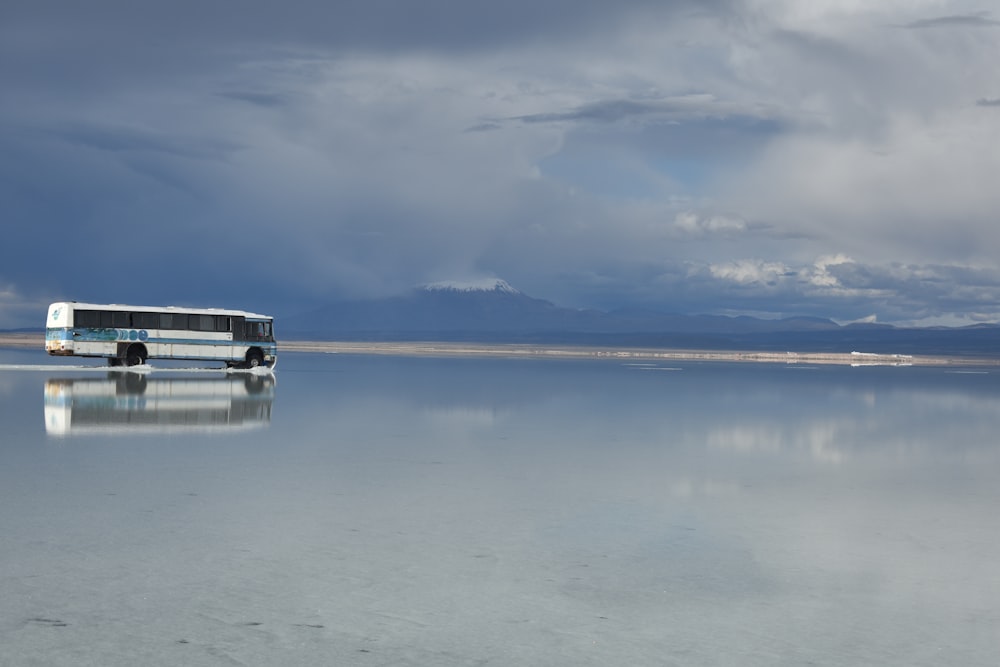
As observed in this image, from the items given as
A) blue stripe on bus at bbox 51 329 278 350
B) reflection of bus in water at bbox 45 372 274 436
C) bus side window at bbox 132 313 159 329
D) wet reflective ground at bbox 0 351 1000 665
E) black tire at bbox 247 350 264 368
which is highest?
bus side window at bbox 132 313 159 329

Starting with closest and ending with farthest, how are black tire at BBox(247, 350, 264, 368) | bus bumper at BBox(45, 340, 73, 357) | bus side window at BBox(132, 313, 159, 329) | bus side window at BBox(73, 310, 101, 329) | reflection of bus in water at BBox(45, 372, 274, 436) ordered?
reflection of bus in water at BBox(45, 372, 274, 436)
bus bumper at BBox(45, 340, 73, 357)
bus side window at BBox(73, 310, 101, 329)
bus side window at BBox(132, 313, 159, 329)
black tire at BBox(247, 350, 264, 368)

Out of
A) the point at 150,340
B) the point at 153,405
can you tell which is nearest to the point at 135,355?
the point at 150,340

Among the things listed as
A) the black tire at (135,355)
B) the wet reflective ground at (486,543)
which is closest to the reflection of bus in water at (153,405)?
the wet reflective ground at (486,543)

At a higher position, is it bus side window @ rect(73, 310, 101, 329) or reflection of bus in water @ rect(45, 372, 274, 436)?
bus side window @ rect(73, 310, 101, 329)

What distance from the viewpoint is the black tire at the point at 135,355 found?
57.0m

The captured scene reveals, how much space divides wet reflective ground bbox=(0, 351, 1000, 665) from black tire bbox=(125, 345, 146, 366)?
28591 millimetres

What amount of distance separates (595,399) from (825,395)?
44.7ft

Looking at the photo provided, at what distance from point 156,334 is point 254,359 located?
17.2ft

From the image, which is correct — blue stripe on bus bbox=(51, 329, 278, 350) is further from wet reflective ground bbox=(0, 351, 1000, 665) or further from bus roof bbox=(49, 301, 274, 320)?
wet reflective ground bbox=(0, 351, 1000, 665)

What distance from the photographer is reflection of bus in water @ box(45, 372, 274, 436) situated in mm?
26328

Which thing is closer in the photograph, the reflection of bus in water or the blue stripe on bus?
the reflection of bus in water

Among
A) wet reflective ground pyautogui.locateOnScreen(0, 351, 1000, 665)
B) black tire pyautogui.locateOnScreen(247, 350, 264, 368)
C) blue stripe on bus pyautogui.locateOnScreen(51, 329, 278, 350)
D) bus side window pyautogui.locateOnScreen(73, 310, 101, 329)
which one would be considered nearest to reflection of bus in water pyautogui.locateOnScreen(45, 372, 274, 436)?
wet reflective ground pyautogui.locateOnScreen(0, 351, 1000, 665)

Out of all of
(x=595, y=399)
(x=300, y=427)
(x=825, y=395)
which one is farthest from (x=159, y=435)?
(x=825, y=395)

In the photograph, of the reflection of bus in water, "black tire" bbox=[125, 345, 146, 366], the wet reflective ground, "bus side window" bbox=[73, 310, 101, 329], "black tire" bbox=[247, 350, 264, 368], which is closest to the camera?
the wet reflective ground
